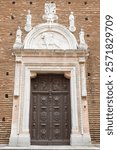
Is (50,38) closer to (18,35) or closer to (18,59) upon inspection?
(18,35)

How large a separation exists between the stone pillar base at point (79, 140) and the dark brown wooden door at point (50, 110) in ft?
1.06

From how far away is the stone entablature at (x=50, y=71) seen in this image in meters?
8.18

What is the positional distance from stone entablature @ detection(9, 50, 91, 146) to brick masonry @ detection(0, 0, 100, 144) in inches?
8.7

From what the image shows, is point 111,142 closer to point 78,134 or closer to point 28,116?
point 78,134

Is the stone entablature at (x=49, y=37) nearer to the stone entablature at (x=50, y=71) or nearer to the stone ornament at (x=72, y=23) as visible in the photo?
the stone ornament at (x=72, y=23)

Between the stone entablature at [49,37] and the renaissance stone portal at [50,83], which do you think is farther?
the stone entablature at [49,37]

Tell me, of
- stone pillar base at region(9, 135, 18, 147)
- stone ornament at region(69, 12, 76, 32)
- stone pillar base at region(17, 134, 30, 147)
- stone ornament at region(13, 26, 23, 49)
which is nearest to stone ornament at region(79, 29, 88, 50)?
stone ornament at region(69, 12, 76, 32)

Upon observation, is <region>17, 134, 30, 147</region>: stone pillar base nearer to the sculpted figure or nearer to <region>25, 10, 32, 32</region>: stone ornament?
the sculpted figure

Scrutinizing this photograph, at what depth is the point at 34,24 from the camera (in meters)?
9.45

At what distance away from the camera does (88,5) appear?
32.3ft

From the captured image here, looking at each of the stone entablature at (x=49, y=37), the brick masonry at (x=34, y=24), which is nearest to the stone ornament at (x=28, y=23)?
the stone entablature at (x=49, y=37)

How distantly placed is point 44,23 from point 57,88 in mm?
1924

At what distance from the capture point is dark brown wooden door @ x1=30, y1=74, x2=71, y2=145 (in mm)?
8500

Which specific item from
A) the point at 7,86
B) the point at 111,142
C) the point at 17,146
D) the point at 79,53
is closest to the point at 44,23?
the point at 79,53
